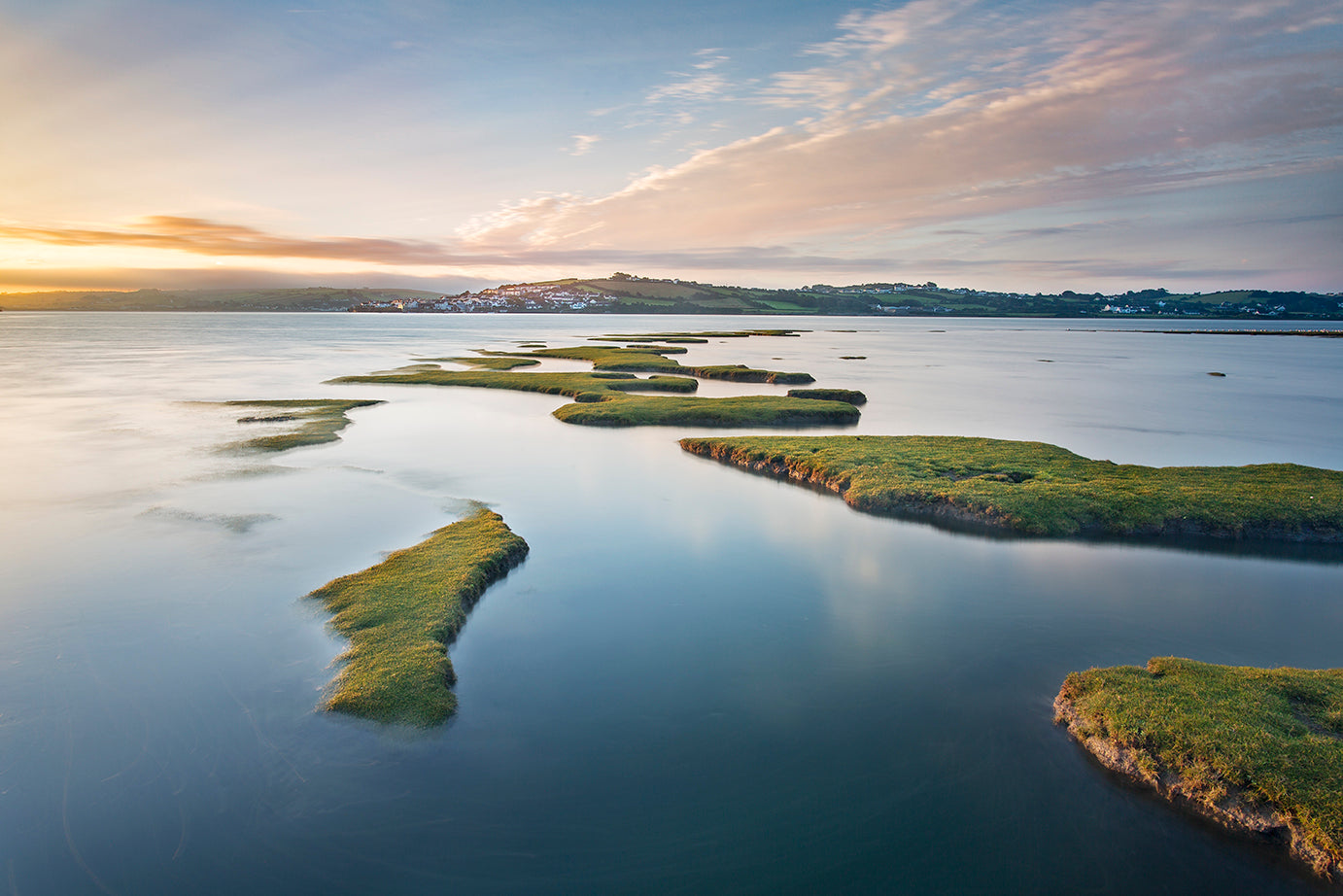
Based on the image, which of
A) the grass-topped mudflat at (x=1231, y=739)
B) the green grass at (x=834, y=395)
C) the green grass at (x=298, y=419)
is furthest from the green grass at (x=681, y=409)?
the grass-topped mudflat at (x=1231, y=739)

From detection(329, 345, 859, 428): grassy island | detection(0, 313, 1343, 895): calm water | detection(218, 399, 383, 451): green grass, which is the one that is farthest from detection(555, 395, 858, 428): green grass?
detection(218, 399, 383, 451): green grass

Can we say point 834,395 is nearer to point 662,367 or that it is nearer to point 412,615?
point 662,367

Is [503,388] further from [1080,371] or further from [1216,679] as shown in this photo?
[1080,371]

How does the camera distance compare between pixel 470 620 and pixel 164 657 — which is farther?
pixel 470 620

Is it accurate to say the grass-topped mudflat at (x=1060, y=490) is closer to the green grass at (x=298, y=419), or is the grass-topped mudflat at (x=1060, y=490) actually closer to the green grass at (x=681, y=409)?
the green grass at (x=681, y=409)

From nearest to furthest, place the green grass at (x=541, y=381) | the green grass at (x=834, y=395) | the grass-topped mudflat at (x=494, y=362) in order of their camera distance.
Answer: the green grass at (x=834, y=395)
the green grass at (x=541, y=381)
the grass-topped mudflat at (x=494, y=362)

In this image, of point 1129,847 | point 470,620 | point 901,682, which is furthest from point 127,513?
point 1129,847

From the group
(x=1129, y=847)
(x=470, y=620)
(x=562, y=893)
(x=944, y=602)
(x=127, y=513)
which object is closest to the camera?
Result: (x=562, y=893)
